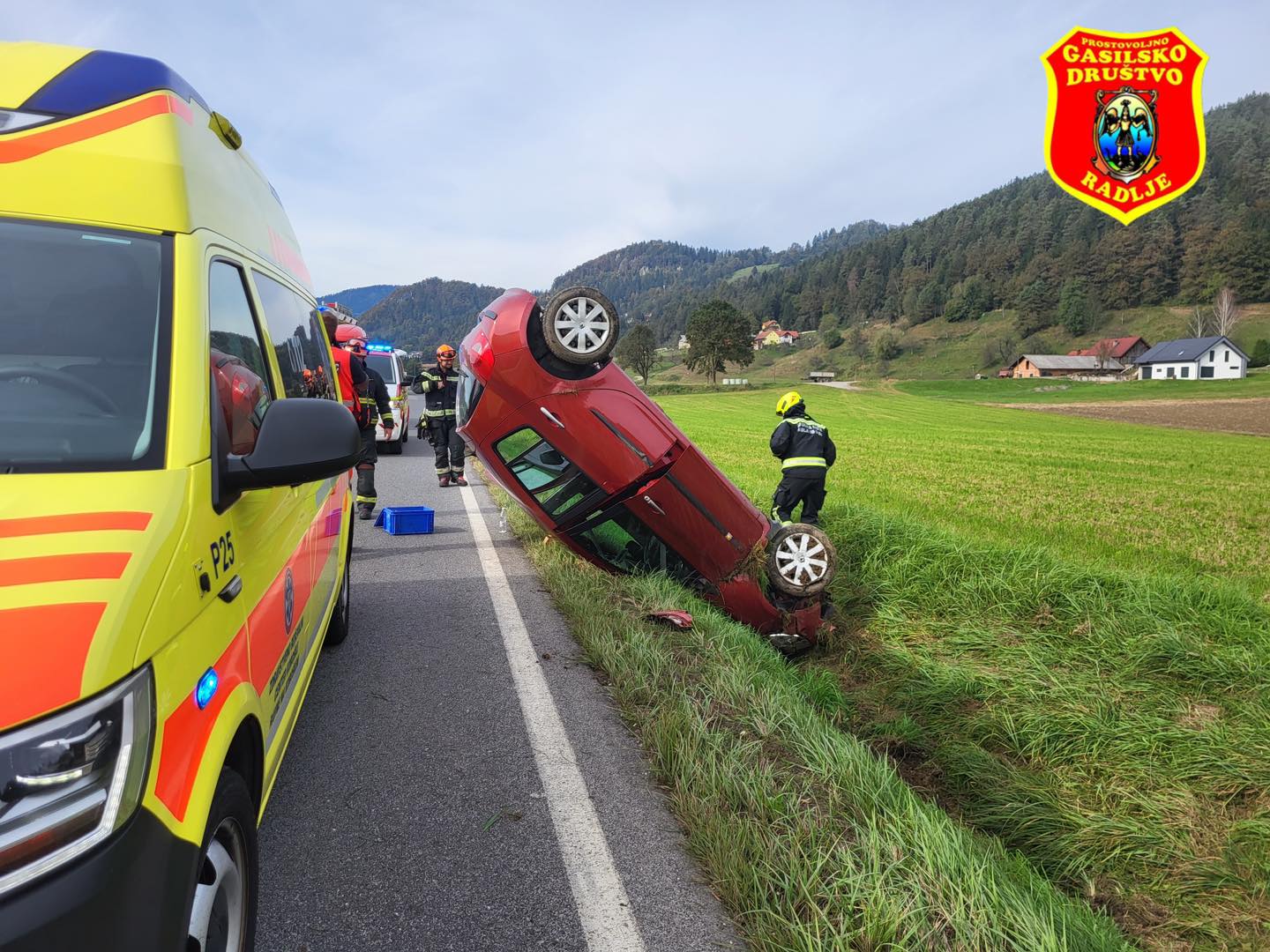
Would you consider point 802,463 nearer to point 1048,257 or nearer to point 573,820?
point 573,820

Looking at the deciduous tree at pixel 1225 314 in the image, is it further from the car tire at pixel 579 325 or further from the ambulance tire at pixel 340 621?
the ambulance tire at pixel 340 621

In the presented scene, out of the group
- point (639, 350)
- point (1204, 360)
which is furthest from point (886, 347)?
point (1204, 360)

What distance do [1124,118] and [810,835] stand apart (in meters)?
12.4

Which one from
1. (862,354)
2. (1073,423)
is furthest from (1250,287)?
(1073,423)

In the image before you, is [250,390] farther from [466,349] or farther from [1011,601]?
[1011,601]

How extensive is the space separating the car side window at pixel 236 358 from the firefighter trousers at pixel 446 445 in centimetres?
695

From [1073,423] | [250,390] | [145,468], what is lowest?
[1073,423]

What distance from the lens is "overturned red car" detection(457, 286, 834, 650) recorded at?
523 centimetres

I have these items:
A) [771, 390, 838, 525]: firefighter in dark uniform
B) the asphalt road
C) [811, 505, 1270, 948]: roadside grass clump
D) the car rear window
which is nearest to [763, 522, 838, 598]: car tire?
[811, 505, 1270, 948]: roadside grass clump

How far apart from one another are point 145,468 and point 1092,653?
5.76 meters

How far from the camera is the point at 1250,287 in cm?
9106

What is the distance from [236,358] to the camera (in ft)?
7.35

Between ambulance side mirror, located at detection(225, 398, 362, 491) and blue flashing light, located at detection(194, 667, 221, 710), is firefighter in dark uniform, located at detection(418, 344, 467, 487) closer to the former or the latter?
ambulance side mirror, located at detection(225, 398, 362, 491)

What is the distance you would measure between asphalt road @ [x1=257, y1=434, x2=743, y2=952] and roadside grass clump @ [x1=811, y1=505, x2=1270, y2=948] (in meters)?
2.19
